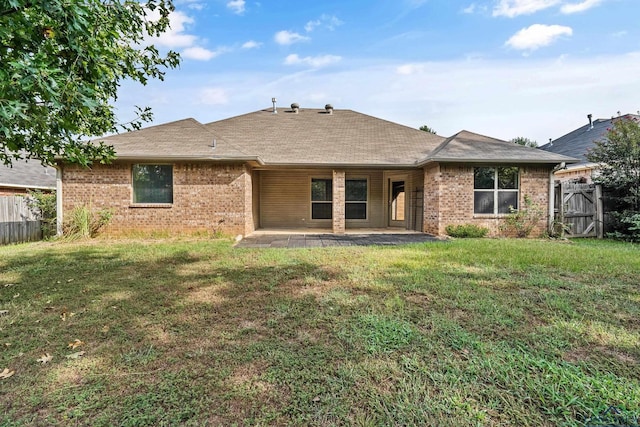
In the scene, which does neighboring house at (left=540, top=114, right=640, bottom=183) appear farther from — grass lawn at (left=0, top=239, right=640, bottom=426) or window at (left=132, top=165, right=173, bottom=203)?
window at (left=132, top=165, right=173, bottom=203)

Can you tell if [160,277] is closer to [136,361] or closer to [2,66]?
[136,361]

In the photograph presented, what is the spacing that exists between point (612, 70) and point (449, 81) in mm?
5837

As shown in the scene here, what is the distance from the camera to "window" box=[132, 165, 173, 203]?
1035 cm

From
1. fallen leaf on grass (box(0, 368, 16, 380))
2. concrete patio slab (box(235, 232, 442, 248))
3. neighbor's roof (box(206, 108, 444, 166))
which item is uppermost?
neighbor's roof (box(206, 108, 444, 166))

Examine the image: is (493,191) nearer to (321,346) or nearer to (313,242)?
(313,242)

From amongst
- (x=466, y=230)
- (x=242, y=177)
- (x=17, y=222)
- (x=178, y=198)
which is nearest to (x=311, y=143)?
(x=242, y=177)

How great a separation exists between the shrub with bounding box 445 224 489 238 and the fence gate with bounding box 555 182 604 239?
8.58ft

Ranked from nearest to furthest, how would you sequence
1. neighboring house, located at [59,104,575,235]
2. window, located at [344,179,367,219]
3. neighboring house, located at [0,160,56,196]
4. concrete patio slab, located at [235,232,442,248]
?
concrete patio slab, located at [235,232,442,248] → neighboring house, located at [59,104,575,235] → neighboring house, located at [0,160,56,196] → window, located at [344,179,367,219]

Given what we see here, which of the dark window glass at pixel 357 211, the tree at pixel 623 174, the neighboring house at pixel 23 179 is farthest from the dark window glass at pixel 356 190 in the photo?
the neighboring house at pixel 23 179

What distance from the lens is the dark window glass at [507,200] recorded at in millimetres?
10734

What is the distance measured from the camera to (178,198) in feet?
→ 33.8

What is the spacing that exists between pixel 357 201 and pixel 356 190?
0.48 m

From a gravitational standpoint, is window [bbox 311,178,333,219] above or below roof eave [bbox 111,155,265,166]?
below

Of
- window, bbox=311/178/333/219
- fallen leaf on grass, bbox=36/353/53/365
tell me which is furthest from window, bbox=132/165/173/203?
fallen leaf on grass, bbox=36/353/53/365
